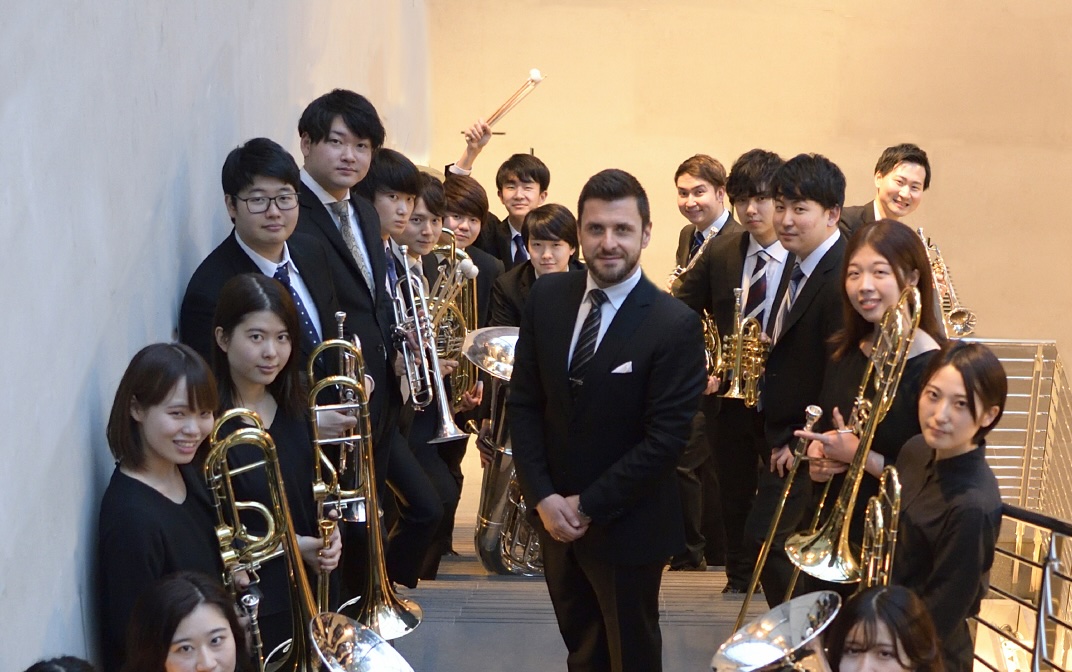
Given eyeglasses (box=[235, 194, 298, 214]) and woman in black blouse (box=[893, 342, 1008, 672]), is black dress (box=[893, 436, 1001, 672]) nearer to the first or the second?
woman in black blouse (box=[893, 342, 1008, 672])

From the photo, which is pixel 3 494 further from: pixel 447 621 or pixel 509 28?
pixel 509 28

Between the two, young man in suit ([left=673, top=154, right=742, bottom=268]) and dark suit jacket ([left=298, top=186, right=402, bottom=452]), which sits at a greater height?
young man in suit ([left=673, top=154, right=742, bottom=268])

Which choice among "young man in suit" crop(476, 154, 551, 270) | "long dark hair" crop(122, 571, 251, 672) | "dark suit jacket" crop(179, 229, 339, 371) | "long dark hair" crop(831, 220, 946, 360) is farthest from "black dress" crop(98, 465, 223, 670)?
"young man in suit" crop(476, 154, 551, 270)

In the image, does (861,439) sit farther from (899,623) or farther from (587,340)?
(587,340)

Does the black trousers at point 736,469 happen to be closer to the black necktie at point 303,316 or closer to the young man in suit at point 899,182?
the young man in suit at point 899,182

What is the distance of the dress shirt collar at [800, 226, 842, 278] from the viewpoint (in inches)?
141

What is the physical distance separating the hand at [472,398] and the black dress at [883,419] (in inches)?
79.9

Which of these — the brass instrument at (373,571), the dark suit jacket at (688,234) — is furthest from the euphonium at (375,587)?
the dark suit jacket at (688,234)

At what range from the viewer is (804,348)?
3510 mm

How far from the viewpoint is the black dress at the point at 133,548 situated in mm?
2174

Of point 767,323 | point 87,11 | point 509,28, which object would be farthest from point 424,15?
point 87,11

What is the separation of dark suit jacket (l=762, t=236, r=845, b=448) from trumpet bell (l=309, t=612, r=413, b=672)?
5.84ft

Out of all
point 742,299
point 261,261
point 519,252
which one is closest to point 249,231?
point 261,261

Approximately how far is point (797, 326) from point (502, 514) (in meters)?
1.59
